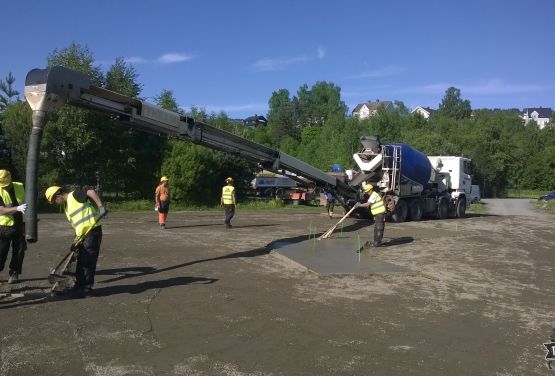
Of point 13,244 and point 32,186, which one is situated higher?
point 32,186

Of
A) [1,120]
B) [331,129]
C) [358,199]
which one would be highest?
[331,129]

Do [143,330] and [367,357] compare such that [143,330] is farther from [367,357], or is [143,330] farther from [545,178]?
[545,178]

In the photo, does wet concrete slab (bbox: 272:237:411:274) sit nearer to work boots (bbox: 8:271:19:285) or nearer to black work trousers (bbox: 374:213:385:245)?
black work trousers (bbox: 374:213:385:245)

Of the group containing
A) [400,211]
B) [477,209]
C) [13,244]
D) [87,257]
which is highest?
[400,211]

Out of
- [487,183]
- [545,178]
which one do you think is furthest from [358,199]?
[545,178]

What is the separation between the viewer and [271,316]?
6965mm

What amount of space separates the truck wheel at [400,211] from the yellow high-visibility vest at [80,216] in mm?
15060

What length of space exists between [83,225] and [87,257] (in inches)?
18.9

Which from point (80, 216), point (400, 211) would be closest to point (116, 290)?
point (80, 216)

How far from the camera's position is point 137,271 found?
31.6ft

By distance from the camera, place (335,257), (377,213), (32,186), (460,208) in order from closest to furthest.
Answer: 1. (32,186)
2. (335,257)
3. (377,213)
4. (460,208)

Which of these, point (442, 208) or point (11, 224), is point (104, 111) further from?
point (442, 208)

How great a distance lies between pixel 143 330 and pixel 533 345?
15.5 ft

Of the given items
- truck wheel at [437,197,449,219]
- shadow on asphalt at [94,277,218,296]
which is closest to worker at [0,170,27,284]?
shadow on asphalt at [94,277,218,296]
